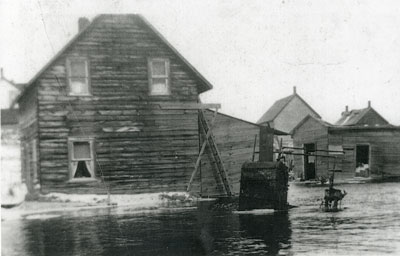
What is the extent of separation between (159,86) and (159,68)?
695 mm

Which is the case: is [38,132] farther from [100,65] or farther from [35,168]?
[100,65]

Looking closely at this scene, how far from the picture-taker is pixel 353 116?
170 feet

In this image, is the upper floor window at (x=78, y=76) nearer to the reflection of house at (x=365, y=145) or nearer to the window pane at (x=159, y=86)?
the window pane at (x=159, y=86)

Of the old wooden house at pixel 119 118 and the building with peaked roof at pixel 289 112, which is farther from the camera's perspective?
the building with peaked roof at pixel 289 112

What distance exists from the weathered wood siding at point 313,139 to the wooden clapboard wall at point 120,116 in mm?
14957

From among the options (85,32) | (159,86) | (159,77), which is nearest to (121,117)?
(159,86)

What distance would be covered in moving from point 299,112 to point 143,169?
43.8m

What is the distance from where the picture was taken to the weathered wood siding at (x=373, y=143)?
105ft

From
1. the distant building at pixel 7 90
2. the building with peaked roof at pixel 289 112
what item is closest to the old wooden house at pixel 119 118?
the distant building at pixel 7 90

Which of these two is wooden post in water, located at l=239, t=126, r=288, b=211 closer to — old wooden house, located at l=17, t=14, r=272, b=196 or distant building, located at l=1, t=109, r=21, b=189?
old wooden house, located at l=17, t=14, r=272, b=196

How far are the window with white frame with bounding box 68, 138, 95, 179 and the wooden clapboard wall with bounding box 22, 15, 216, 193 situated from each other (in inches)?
7.5

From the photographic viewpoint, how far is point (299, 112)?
60500 mm

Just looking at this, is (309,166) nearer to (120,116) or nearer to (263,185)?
(120,116)

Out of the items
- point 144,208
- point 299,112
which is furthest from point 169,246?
point 299,112
